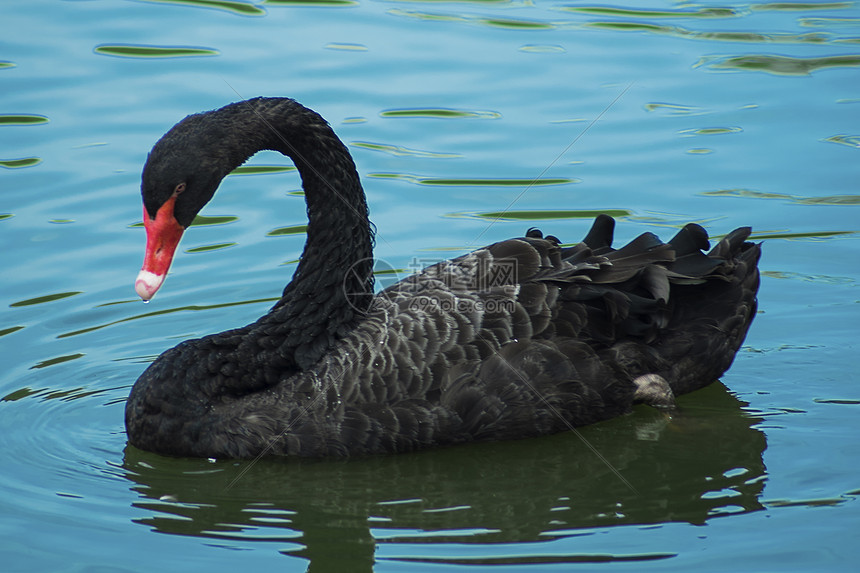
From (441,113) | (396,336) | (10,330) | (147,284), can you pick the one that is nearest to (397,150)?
(441,113)

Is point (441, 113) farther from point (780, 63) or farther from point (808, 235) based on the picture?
point (808, 235)

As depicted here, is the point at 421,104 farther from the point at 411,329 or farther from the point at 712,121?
the point at 411,329

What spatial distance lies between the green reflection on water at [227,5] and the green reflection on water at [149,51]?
1.24 m

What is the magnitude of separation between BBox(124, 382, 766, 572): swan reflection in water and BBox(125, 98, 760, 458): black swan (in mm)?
116

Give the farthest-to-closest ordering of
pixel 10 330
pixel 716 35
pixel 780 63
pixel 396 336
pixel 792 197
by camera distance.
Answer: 1. pixel 716 35
2. pixel 780 63
3. pixel 792 197
4. pixel 10 330
5. pixel 396 336

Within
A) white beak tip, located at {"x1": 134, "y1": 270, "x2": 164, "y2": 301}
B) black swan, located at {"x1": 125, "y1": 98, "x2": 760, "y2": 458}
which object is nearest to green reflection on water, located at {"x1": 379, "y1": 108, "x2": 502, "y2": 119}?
black swan, located at {"x1": 125, "y1": 98, "x2": 760, "y2": 458}

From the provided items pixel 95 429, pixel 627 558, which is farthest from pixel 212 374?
pixel 627 558

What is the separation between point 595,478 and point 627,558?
2.91 feet

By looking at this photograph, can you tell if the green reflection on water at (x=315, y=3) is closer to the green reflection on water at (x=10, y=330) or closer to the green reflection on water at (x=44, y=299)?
the green reflection on water at (x=44, y=299)

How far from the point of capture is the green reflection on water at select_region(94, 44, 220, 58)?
11945 millimetres

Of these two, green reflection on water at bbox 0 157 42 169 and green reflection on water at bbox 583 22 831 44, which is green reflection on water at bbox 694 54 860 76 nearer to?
green reflection on water at bbox 583 22 831 44

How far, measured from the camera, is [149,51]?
1205cm

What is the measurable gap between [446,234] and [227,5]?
5.78 m

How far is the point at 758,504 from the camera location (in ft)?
18.4
